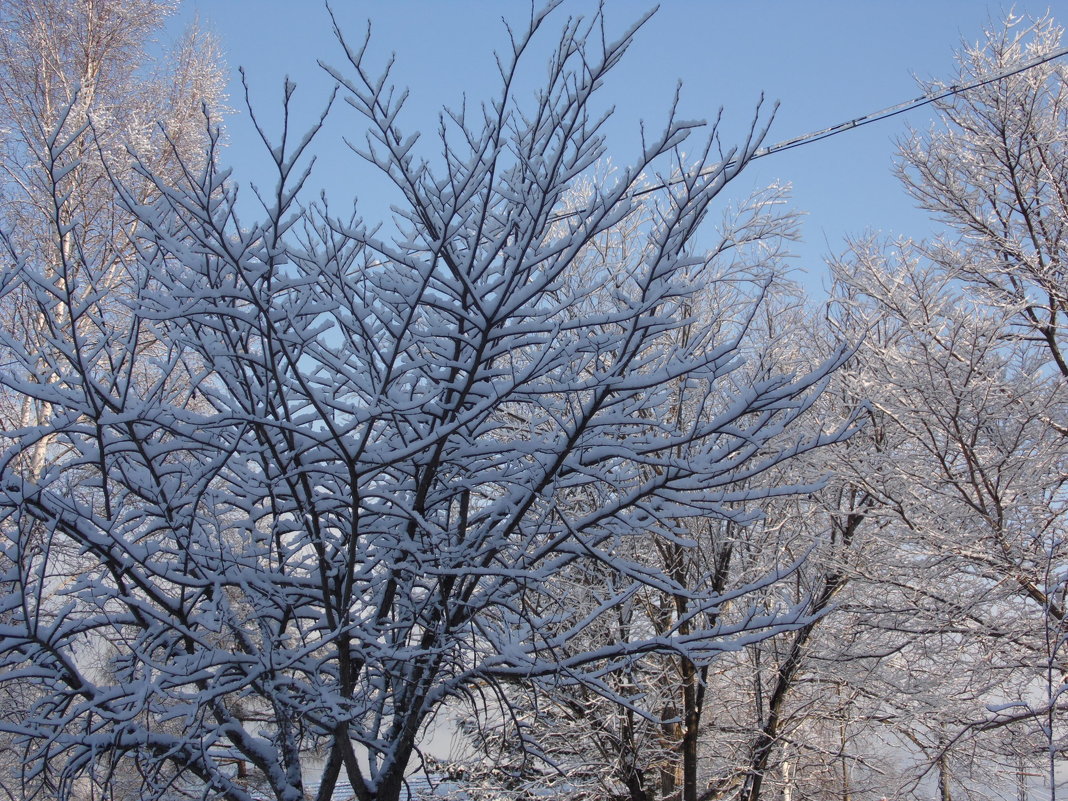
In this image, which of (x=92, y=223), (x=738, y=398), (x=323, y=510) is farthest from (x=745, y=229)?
(x=92, y=223)

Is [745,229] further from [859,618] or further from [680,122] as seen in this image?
[680,122]

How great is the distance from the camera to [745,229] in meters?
7.66

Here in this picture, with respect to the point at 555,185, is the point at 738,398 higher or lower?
lower

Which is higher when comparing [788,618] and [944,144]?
[944,144]

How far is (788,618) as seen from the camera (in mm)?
2559

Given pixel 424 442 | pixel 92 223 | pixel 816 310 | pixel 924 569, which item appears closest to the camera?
pixel 424 442

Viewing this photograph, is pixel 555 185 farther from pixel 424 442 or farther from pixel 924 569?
pixel 924 569

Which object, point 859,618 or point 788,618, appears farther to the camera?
point 859,618

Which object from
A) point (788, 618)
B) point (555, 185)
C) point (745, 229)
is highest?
point (745, 229)

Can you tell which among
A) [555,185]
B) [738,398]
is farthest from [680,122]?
[738,398]

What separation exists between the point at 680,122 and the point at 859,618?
588 centimetres

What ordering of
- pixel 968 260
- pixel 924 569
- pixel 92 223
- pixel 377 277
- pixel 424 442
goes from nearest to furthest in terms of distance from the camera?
pixel 424 442 < pixel 377 277 < pixel 924 569 < pixel 968 260 < pixel 92 223

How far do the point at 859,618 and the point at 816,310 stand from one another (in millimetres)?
4010

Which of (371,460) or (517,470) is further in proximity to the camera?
(517,470)
